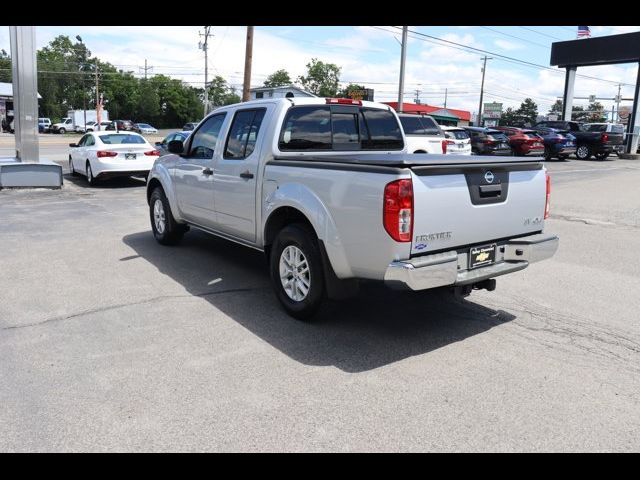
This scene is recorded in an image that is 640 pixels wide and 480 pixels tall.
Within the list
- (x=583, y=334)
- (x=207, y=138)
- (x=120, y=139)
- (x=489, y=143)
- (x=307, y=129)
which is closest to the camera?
(x=583, y=334)

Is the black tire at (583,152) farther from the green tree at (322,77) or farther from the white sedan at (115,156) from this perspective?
the green tree at (322,77)

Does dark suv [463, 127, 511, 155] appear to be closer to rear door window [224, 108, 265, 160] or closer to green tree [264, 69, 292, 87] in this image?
rear door window [224, 108, 265, 160]

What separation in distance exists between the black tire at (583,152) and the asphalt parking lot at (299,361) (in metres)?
24.3

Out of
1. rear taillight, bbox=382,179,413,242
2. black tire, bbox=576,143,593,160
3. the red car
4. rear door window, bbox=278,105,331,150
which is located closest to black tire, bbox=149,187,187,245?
rear door window, bbox=278,105,331,150

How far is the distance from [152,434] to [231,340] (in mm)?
1450

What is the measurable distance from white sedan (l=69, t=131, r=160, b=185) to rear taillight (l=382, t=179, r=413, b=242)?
39.9 ft

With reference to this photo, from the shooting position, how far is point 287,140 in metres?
5.60

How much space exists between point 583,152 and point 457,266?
2835 cm

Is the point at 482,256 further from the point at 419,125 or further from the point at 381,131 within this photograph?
the point at 419,125

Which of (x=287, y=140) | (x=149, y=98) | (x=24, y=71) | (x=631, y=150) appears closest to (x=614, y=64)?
(x=631, y=150)

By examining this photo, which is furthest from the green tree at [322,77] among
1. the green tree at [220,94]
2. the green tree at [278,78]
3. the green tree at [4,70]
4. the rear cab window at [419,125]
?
the rear cab window at [419,125]

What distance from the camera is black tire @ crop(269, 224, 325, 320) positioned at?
4.75 metres

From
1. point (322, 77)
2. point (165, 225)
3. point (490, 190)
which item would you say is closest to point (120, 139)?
point (165, 225)

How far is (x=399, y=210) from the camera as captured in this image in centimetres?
400
